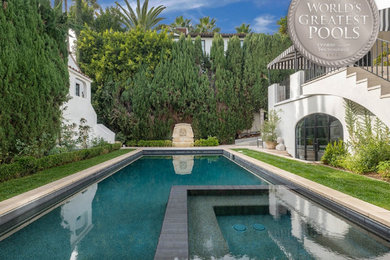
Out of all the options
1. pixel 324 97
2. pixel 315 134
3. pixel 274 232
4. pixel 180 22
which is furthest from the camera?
pixel 180 22

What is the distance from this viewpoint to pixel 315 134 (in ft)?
36.7

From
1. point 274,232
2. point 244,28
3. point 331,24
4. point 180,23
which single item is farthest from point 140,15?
point 274,232

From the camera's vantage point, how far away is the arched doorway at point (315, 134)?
10.1 meters

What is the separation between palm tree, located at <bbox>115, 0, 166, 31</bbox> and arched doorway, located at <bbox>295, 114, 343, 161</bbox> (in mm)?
23597

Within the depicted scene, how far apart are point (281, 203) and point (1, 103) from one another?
848 centimetres

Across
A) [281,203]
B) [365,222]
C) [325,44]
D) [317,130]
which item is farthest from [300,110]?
[365,222]

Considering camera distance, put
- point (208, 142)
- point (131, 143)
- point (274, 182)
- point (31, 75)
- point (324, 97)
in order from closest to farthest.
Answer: point (274, 182) → point (31, 75) → point (324, 97) → point (208, 142) → point (131, 143)

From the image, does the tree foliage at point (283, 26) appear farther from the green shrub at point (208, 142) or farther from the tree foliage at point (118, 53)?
the green shrub at point (208, 142)

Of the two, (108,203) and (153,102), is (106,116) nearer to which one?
(153,102)

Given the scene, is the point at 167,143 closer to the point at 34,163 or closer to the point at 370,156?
the point at 34,163

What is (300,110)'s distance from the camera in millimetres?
12336

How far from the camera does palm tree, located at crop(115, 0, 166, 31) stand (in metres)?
28.6

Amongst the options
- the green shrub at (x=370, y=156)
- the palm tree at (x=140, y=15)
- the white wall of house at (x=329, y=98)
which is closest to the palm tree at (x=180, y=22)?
the palm tree at (x=140, y=15)

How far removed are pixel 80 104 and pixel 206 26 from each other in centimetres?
2585
